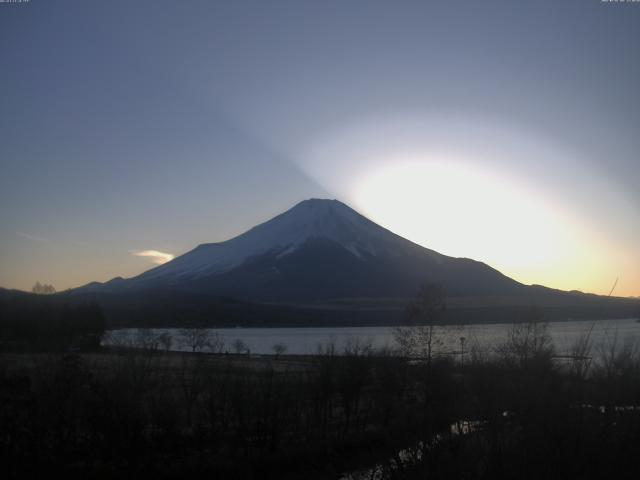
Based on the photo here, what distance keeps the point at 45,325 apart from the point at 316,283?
405 ft

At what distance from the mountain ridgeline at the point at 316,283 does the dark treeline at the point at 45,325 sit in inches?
1596

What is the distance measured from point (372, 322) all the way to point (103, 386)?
281ft

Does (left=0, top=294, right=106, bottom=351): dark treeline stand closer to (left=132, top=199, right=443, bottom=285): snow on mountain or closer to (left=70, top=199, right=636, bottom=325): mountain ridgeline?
(left=70, top=199, right=636, bottom=325): mountain ridgeline

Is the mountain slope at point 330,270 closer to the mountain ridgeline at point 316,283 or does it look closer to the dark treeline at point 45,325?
the mountain ridgeline at point 316,283

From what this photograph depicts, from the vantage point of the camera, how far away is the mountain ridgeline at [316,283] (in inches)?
4422

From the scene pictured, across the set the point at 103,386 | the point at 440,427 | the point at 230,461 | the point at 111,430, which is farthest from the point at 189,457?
the point at 440,427

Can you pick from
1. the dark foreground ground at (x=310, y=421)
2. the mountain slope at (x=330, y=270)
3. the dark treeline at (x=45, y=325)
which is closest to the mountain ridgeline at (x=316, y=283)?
the mountain slope at (x=330, y=270)

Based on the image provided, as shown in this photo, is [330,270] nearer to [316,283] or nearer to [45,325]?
[316,283]

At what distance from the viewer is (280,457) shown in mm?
17562

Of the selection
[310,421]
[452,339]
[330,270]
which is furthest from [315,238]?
[310,421]

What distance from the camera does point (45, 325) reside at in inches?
1516

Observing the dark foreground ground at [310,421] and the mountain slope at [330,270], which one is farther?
the mountain slope at [330,270]

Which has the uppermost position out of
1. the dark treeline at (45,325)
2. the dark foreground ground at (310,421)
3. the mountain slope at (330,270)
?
the mountain slope at (330,270)

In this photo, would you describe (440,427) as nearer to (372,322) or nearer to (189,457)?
(189,457)
